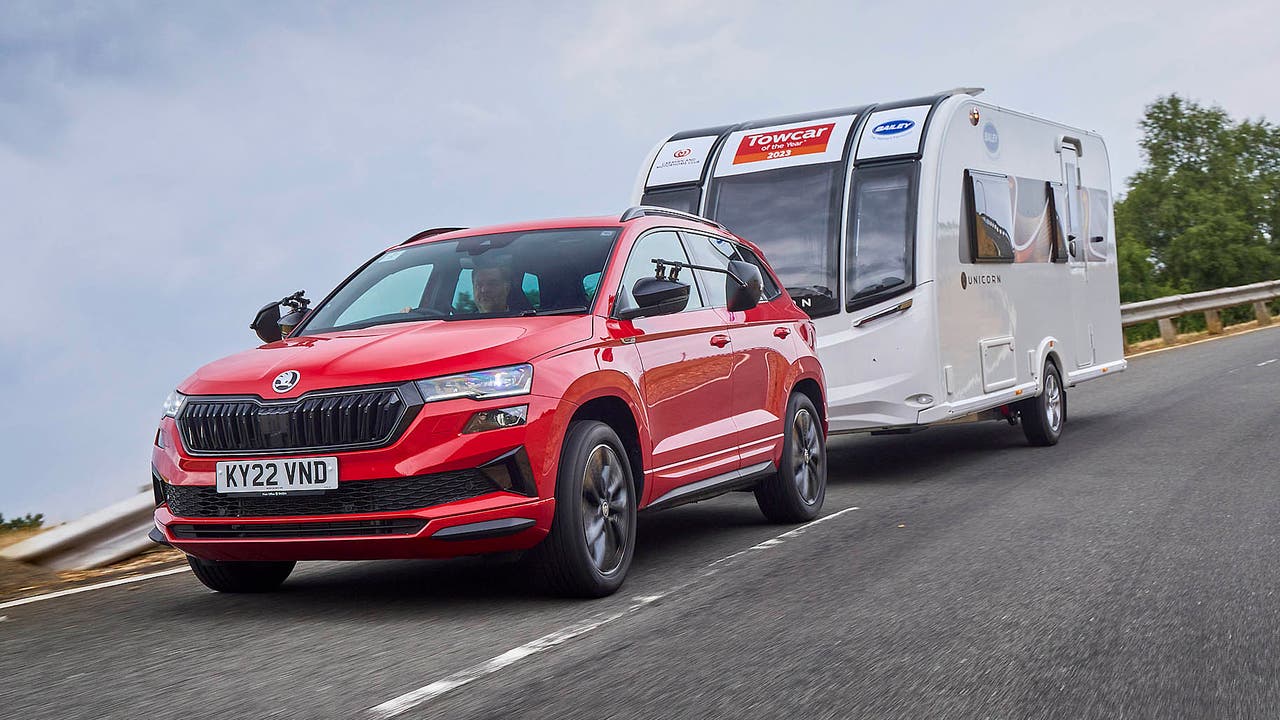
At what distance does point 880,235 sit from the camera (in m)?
11.1

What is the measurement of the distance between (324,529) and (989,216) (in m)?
7.84

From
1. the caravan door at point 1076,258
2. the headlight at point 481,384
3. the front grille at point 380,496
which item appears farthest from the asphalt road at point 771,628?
the caravan door at point 1076,258

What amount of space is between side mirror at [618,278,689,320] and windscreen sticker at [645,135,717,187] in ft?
17.5

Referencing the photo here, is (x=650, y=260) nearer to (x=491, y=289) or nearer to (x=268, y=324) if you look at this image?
(x=491, y=289)

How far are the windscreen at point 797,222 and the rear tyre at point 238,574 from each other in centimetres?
552

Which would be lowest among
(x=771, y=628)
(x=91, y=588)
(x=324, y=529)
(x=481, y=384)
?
(x=771, y=628)

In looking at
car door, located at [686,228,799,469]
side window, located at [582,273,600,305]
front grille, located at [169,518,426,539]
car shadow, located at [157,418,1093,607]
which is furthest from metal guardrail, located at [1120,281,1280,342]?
front grille, located at [169,518,426,539]

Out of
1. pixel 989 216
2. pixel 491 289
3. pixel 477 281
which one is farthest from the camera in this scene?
pixel 989 216

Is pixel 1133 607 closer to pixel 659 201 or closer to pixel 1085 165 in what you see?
pixel 659 201

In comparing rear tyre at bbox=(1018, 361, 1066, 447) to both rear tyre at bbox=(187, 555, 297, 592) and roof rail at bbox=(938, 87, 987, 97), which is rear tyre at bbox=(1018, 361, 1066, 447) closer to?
roof rail at bbox=(938, 87, 987, 97)

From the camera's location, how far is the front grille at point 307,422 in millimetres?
5797

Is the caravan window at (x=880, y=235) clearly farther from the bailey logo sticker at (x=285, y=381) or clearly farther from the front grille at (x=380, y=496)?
the bailey logo sticker at (x=285, y=381)

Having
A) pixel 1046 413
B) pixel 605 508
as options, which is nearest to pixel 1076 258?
pixel 1046 413

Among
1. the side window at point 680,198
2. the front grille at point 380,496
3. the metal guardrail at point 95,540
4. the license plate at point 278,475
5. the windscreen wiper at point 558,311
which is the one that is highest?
the side window at point 680,198
